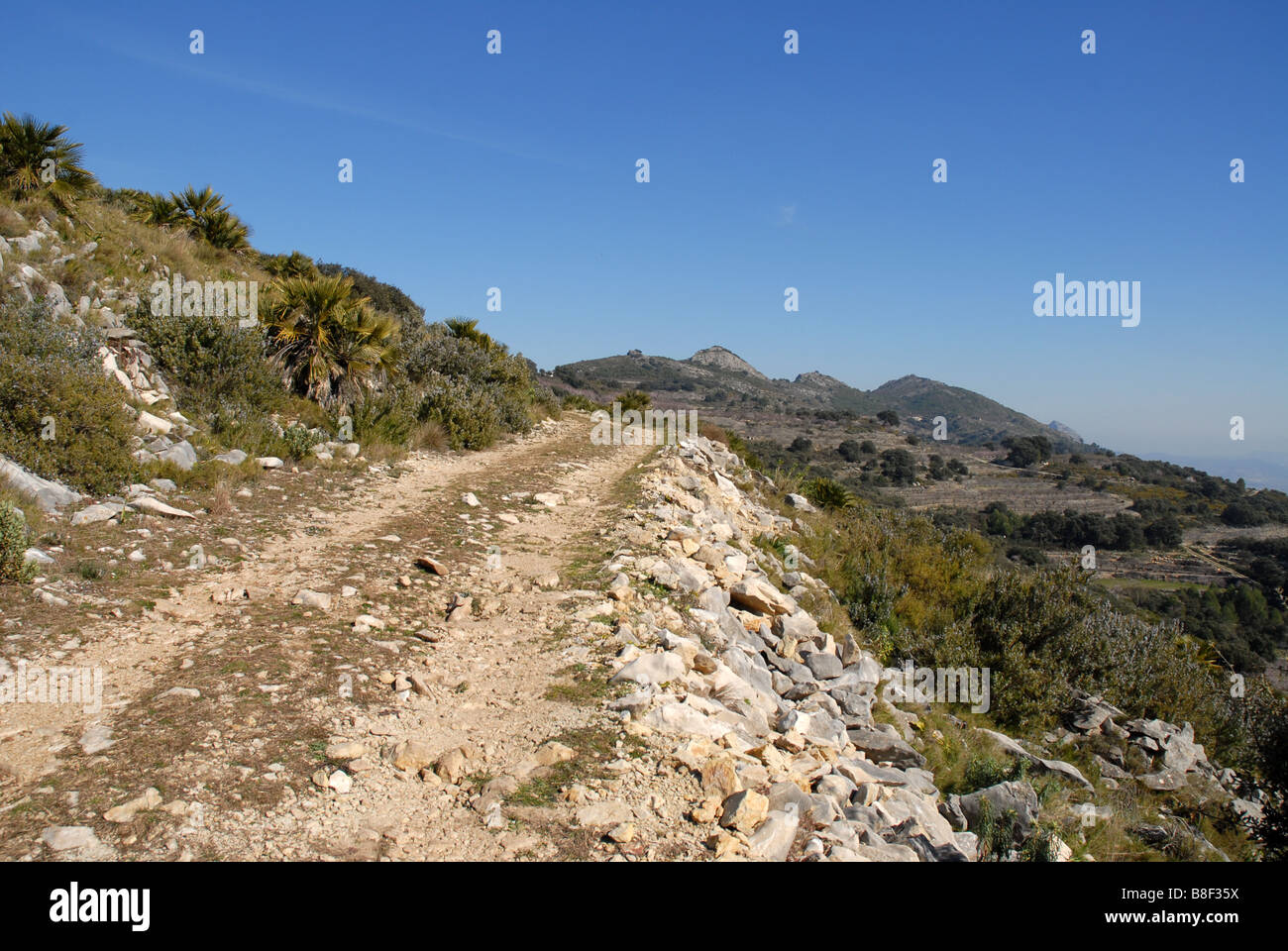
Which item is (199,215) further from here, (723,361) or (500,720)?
(723,361)

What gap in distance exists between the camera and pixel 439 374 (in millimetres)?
16594

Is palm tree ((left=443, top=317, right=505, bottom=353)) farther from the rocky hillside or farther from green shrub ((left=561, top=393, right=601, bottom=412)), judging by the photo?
the rocky hillside

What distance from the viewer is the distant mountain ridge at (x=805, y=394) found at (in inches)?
2692

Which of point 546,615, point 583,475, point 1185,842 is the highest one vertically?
point 583,475

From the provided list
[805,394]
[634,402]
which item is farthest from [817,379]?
[634,402]

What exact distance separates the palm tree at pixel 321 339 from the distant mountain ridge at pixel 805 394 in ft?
136

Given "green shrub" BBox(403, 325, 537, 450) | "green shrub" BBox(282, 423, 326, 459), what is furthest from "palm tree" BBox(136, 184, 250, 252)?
"green shrub" BBox(282, 423, 326, 459)

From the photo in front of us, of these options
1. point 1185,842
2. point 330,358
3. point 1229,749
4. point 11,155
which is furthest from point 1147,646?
Answer: point 11,155

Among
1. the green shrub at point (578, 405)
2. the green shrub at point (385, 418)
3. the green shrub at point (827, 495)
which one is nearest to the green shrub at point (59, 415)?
the green shrub at point (385, 418)

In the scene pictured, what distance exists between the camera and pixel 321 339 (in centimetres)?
1239

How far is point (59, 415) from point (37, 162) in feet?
27.9

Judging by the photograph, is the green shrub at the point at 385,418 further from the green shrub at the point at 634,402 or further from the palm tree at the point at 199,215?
the green shrub at the point at 634,402
